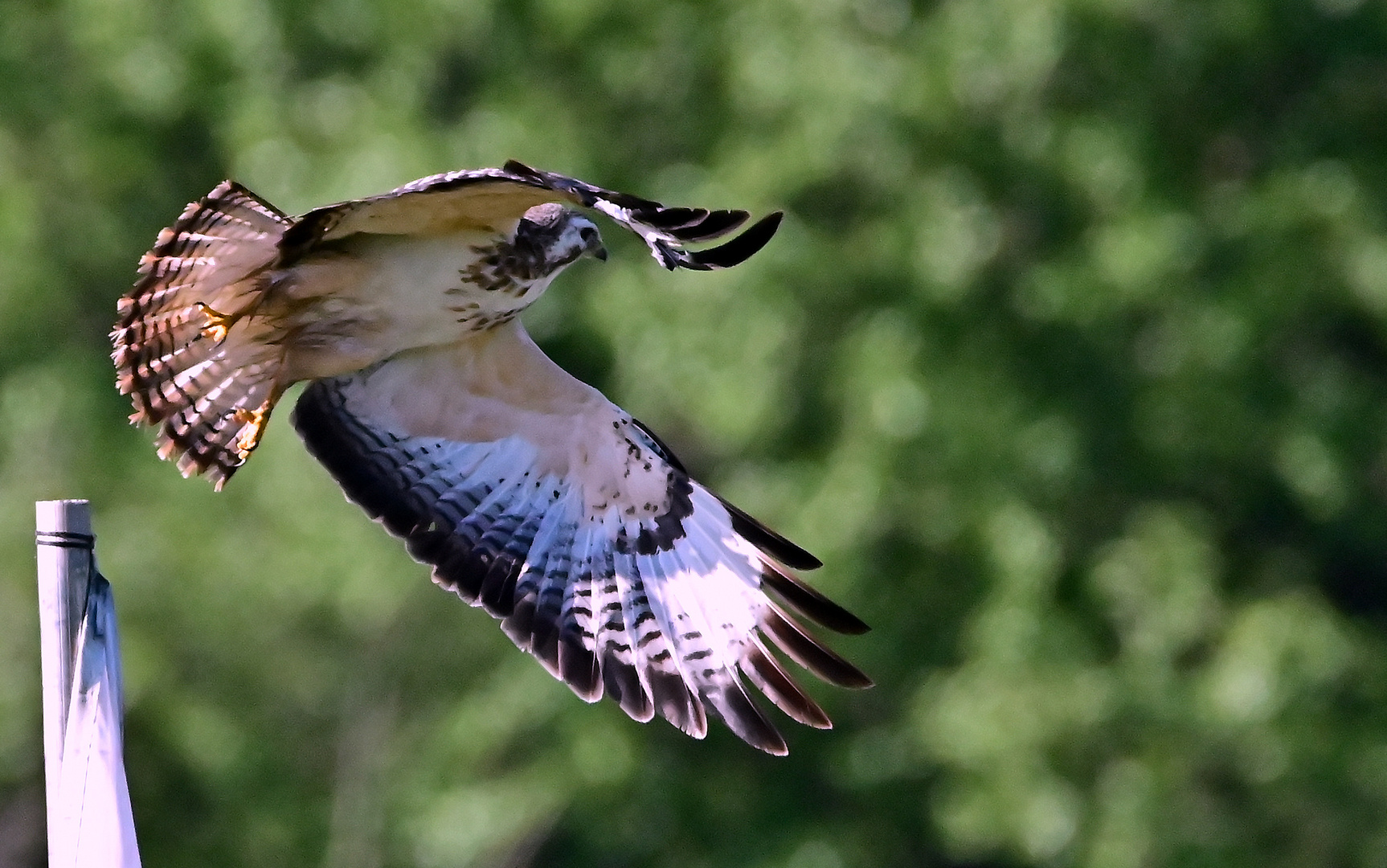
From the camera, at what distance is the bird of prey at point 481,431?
171 inches

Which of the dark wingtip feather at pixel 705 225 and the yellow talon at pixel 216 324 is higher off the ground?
the yellow talon at pixel 216 324

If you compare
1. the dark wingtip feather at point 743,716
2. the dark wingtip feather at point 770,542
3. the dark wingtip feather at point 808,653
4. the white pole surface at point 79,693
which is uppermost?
the dark wingtip feather at point 770,542

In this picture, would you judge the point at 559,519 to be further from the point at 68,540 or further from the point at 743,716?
the point at 68,540

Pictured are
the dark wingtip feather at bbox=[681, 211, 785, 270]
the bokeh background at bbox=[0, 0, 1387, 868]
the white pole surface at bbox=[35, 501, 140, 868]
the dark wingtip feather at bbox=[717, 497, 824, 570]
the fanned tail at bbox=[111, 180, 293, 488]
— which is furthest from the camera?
the bokeh background at bbox=[0, 0, 1387, 868]

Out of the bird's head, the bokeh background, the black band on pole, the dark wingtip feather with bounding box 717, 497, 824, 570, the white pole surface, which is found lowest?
the white pole surface

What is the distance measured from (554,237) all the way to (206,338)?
801 mm

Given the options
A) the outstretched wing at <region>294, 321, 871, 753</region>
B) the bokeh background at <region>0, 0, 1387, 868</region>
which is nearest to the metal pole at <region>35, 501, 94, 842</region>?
the outstretched wing at <region>294, 321, 871, 753</region>

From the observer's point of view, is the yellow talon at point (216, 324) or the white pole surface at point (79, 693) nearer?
the white pole surface at point (79, 693)

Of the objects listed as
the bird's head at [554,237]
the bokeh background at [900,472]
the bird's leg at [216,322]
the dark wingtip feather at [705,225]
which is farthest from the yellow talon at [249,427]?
the bokeh background at [900,472]

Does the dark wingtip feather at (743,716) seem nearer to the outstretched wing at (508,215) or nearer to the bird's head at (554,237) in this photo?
the bird's head at (554,237)

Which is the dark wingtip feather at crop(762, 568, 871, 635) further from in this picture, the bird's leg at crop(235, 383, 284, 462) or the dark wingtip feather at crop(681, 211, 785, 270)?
the bird's leg at crop(235, 383, 284, 462)

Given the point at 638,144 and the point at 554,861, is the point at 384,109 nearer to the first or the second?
the point at 638,144

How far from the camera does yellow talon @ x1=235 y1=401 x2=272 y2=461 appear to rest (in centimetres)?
443

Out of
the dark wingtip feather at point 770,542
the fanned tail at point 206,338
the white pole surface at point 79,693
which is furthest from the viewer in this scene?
the dark wingtip feather at point 770,542
